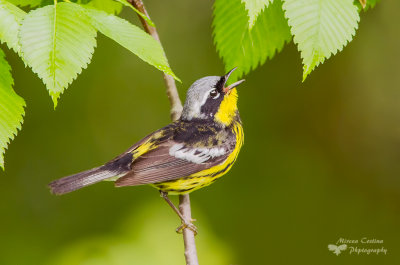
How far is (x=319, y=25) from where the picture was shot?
73.6 inches

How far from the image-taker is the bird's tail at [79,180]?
2.81 meters

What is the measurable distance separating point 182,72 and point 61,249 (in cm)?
195

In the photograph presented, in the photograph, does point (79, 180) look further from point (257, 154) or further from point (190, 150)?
point (257, 154)

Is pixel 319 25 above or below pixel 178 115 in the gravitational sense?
below

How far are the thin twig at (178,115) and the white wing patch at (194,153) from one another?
0.76ft

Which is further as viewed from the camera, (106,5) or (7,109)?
(106,5)

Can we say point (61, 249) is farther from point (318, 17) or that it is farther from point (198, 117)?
point (318, 17)

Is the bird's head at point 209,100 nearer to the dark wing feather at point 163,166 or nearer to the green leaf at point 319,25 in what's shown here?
the dark wing feather at point 163,166

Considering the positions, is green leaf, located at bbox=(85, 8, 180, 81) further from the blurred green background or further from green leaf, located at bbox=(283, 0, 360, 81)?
the blurred green background

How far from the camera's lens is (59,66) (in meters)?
1.71

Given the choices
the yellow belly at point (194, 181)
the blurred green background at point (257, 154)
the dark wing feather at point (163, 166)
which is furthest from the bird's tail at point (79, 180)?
the blurred green background at point (257, 154)

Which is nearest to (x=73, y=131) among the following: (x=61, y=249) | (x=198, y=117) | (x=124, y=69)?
(x=124, y=69)

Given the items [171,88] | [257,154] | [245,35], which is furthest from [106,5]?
[257,154]

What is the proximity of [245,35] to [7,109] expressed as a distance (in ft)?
3.83
